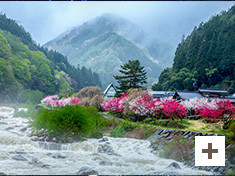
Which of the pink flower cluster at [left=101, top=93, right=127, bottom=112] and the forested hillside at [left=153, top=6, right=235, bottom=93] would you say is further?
the forested hillside at [left=153, top=6, right=235, bottom=93]

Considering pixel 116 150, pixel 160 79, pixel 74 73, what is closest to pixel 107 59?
pixel 160 79

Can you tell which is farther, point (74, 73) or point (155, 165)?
point (74, 73)

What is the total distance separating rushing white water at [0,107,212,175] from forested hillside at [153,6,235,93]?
3138cm

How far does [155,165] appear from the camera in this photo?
6.81 m

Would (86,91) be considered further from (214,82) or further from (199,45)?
(199,45)

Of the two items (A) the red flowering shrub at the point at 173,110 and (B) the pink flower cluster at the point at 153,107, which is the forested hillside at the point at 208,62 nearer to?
(B) the pink flower cluster at the point at 153,107

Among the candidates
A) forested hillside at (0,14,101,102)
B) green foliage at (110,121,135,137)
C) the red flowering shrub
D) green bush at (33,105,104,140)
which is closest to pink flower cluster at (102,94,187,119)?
the red flowering shrub

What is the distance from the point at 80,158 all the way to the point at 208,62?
128 ft

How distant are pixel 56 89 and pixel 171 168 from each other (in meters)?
23.8

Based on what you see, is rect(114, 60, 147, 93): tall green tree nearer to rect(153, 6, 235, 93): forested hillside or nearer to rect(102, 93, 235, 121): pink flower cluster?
rect(102, 93, 235, 121): pink flower cluster

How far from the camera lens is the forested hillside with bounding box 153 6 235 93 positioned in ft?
131

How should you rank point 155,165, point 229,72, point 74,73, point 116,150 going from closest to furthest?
1. point 155,165
2. point 116,150
3. point 74,73
4. point 229,72

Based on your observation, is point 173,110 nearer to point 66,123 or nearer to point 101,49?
point 66,123

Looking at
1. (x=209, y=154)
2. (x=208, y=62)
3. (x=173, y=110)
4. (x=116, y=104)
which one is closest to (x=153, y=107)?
(x=173, y=110)
